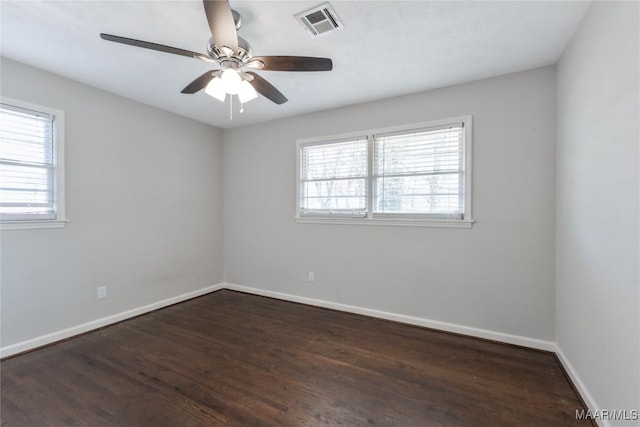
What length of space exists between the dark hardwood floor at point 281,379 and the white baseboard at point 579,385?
0.06 meters

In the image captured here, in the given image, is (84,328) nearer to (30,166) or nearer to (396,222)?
(30,166)

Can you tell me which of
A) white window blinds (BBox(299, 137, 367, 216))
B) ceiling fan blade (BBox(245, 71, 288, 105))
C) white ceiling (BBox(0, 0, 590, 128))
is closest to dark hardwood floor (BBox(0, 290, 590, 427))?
white window blinds (BBox(299, 137, 367, 216))

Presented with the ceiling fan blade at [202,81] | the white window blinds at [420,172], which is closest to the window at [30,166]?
the ceiling fan blade at [202,81]

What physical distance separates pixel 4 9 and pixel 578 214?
13.6 ft

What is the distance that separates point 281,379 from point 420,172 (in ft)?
7.83

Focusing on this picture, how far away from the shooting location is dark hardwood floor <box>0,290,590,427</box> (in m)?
1.74

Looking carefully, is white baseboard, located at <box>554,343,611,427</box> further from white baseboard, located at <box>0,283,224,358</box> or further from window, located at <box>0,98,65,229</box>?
window, located at <box>0,98,65,229</box>

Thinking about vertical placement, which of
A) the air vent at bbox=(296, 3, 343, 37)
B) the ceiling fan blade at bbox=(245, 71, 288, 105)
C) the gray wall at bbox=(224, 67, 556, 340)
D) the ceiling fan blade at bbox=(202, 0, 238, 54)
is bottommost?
the gray wall at bbox=(224, 67, 556, 340)

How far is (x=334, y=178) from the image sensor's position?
363cm

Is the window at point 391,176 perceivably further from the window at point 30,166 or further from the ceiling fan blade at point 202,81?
the window at point 30,166

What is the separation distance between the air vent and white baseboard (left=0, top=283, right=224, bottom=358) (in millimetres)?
3528

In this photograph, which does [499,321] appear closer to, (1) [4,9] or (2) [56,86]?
(1) [4,9]

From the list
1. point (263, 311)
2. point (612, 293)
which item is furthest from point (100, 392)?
point (612, 293)

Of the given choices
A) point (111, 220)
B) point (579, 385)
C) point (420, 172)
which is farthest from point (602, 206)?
point (111, 220)
